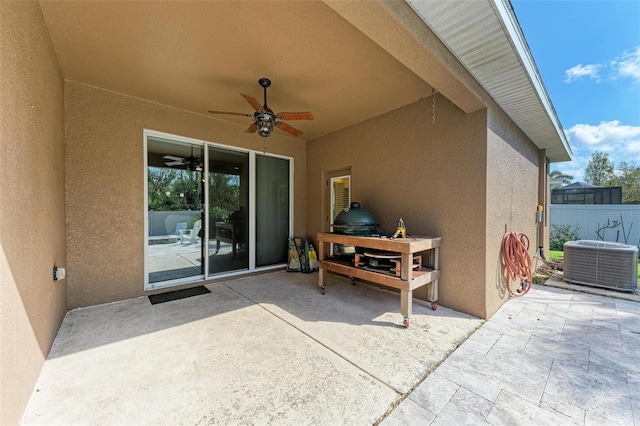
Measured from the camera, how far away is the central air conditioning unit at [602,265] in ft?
12.2

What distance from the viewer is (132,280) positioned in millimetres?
3502

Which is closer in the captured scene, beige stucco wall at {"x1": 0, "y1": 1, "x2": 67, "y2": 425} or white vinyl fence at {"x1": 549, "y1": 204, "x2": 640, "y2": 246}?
beige stucco wall at {"x1": 0, "y1": 1, "x2": 67, "y2": 425}

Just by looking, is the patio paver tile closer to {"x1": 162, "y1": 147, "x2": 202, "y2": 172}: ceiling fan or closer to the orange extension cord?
the orange extension cord

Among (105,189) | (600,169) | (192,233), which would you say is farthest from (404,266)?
(600,169)

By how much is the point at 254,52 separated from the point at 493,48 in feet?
7.35

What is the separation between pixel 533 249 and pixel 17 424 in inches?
284

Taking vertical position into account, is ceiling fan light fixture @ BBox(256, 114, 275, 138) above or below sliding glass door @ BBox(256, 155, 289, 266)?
above

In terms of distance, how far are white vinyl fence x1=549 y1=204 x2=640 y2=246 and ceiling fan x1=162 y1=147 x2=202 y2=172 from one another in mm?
11464

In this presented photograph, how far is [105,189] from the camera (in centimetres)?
329

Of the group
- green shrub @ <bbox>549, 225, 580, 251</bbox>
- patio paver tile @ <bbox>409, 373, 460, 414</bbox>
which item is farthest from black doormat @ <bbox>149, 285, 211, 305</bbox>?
green shrub @ <bbox>549, 225, 580, 251</bbox>

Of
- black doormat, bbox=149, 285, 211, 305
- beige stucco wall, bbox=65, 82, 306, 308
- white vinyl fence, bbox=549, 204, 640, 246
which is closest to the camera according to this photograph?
beige stucco wall, bbox=65, 82, 306, 308

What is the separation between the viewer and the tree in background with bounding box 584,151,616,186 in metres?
18.8

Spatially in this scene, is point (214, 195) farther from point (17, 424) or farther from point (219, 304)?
point (17, 424)

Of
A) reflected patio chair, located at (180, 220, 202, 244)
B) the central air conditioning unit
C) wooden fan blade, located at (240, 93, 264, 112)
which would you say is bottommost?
the central air conditioning unit
